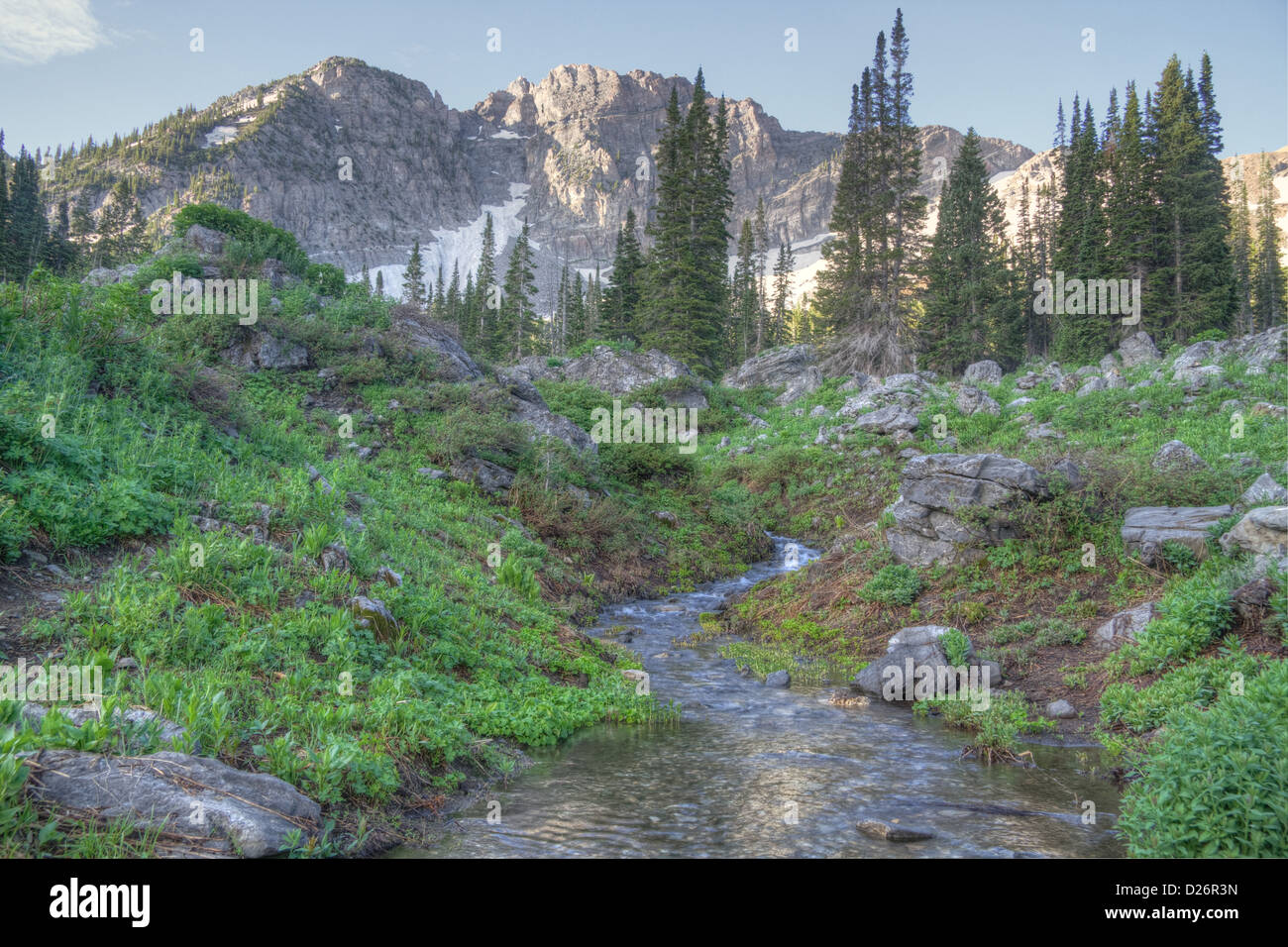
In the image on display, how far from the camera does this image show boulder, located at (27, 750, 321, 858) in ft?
12.9

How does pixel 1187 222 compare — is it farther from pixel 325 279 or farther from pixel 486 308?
pixel 486 308

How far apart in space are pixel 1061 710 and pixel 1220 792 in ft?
14.0

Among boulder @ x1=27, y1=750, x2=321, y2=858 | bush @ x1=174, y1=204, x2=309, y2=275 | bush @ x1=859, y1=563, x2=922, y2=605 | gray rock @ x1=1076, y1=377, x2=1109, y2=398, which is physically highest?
bush @ x1=174, y1=204, x2=309, y2=275

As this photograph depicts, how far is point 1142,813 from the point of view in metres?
4.95

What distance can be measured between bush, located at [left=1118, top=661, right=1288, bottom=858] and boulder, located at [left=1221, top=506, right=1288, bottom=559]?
4212 mm

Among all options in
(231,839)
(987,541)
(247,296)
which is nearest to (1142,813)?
(231,839)

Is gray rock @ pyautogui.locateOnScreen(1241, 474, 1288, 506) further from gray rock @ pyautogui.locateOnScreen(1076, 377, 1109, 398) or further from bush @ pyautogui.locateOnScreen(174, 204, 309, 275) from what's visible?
bush @ pyautogui.locateOnScreen(174, 204, 309, 275)

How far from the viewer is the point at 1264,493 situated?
10.4 m

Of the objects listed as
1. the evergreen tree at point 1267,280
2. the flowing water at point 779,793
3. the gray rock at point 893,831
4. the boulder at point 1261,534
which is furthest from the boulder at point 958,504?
the evergreen tree at point 1267,280

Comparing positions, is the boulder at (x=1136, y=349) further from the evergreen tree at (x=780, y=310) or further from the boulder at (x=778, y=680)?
the evergreen tree at (x=780, y=310)

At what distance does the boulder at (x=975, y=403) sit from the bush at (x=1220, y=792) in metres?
20.0

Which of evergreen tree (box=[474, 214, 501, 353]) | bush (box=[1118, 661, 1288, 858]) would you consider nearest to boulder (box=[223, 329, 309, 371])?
bush (box=[1118, 661, 1288, 858])

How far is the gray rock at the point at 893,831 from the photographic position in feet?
18.3
